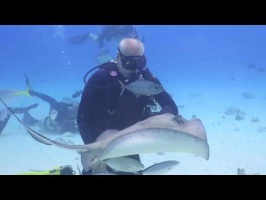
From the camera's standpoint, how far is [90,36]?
706 inches

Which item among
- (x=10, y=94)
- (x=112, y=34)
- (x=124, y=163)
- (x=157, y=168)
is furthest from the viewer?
(x=112, y=34)

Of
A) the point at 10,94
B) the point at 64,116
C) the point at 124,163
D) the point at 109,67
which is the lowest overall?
the point at 124,163

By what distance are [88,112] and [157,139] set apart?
122 centimetres

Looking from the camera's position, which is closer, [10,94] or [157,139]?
[157,139]

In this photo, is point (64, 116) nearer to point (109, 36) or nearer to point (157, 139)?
point (109, 36)

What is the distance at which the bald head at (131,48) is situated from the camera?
4.05 m

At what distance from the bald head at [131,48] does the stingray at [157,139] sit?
3.83 ft

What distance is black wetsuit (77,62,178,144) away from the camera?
12.8 ft

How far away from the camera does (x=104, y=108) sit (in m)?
3.96

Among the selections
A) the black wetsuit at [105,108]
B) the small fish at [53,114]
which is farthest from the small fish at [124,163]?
the small fish at [53,114]

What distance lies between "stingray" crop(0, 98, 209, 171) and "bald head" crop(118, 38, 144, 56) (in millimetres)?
1167

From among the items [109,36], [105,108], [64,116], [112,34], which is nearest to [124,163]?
[105,108]
